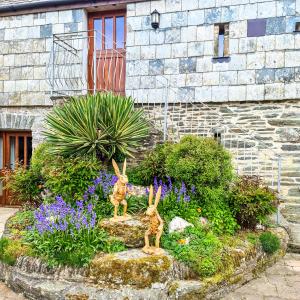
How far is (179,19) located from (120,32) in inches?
63.6

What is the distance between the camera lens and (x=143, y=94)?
733cm

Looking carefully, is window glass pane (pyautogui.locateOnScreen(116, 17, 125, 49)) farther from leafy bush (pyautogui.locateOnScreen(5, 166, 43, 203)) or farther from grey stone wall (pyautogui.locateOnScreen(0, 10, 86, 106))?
leafy bush (pyautogui.locateOnScreen(5, 166, 43, 203))

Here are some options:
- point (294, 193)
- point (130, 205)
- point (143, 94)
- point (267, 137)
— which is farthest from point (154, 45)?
point (294, 193)

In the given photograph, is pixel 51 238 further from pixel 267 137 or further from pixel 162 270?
pixel 267 137

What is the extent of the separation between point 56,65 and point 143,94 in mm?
2326

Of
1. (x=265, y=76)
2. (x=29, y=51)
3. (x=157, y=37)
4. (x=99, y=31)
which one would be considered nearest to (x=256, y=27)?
(x=265, y=76)

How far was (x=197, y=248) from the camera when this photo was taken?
4.36 m

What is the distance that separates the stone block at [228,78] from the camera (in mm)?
6742

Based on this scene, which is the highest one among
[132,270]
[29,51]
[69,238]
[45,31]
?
[45,31]

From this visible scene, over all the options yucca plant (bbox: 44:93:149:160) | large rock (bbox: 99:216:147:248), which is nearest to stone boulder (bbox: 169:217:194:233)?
large rock (bbox: 99:216:147:248)

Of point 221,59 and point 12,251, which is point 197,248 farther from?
point 221,59

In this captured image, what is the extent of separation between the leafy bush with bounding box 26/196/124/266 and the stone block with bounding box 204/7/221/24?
4830mm

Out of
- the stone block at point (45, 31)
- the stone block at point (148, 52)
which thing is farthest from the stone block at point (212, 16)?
the stone block at point (45, 31)

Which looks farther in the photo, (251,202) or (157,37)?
(157,37)
